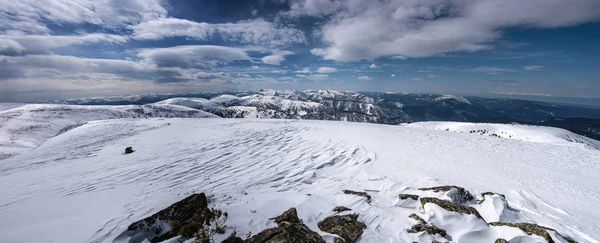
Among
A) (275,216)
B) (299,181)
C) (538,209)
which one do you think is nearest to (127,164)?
(299,181)

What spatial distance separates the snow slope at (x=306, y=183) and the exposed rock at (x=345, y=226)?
0.25 m

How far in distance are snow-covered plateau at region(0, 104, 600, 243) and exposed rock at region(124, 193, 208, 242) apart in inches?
13.2

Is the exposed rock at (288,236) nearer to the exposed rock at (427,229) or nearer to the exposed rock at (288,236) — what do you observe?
the exposed rock at (288,236)

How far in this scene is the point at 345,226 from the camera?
6.84 meters

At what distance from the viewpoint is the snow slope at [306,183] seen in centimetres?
739

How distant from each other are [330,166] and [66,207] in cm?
1346

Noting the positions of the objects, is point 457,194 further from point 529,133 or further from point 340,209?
point 529,133

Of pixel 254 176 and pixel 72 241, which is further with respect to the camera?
pixel 254 176

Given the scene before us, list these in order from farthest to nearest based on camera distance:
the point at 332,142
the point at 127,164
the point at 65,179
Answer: the point at 332,142 < the point at 127,164 < the point at 65,179

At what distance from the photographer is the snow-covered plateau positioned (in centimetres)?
720

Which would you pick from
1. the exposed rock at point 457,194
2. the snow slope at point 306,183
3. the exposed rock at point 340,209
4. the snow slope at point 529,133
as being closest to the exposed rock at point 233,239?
the snow slope at point 306,183

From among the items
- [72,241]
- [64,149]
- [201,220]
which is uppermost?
[201,220]

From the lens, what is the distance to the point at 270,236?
552 centimetres

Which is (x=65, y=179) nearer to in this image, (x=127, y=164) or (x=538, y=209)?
(x=127, y=164)
